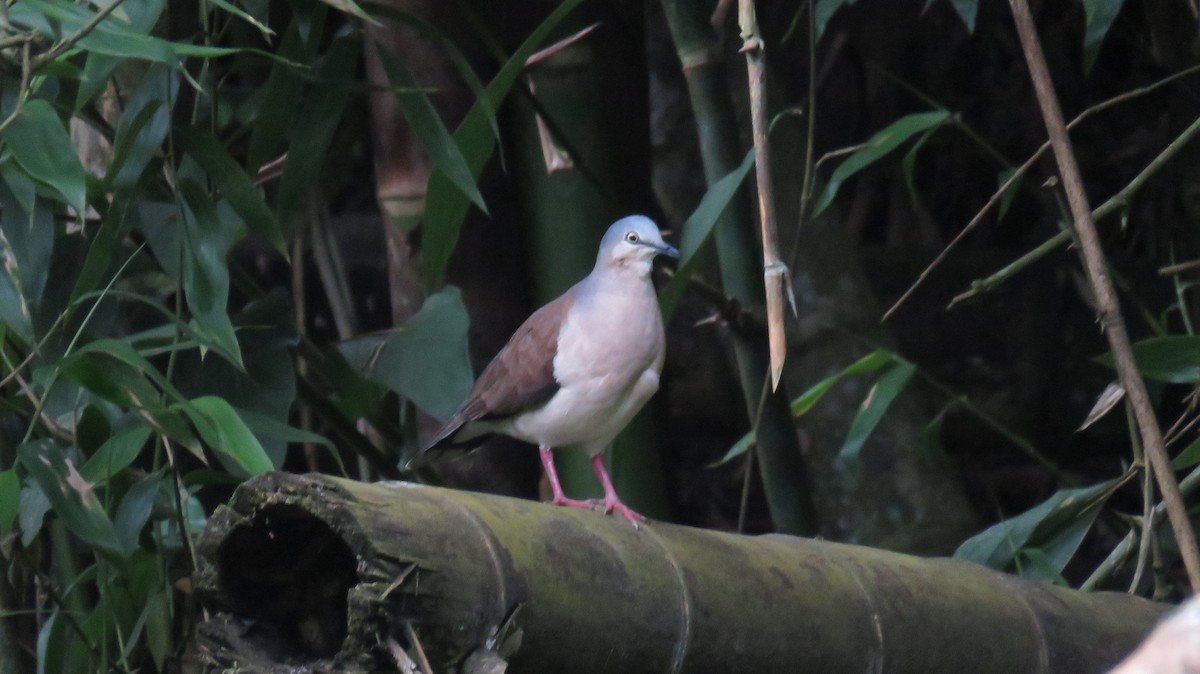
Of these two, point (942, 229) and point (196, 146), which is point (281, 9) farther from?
point (942, 229)

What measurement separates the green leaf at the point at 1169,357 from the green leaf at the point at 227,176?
130 centimetres

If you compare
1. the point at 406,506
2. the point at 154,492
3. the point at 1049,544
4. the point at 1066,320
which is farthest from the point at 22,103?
the point at 1066,320

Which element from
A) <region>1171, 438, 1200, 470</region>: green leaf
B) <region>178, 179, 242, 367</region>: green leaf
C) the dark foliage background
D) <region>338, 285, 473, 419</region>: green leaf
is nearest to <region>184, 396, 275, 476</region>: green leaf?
the dark foliage background

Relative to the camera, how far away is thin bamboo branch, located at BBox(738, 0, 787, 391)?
1486 mm

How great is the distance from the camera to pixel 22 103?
183cm

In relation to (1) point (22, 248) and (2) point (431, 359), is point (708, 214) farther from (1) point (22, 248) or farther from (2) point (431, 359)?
(1) point (22, 248)

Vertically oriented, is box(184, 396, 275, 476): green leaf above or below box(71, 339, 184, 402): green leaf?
below

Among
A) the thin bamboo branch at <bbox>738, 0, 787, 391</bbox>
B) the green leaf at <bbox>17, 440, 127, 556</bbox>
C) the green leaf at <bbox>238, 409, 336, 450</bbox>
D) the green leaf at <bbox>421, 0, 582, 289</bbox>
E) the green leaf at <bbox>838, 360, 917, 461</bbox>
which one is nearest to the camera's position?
the thin bamboo branch at <bbox>738, 0, 787, 391</bbox>

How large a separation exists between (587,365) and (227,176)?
0.61 metres

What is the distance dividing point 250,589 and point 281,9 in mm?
2048

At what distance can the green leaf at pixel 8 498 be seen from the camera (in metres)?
1.92

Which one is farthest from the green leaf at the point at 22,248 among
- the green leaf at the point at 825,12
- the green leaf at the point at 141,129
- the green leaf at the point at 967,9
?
the green leaf at the point at 967,9

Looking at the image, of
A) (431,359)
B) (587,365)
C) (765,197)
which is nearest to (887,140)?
(587,365)

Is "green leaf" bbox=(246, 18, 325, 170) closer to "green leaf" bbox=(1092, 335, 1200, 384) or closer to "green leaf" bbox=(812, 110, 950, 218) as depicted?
"green leaf" bbox=(812, 110, 950, 218)
